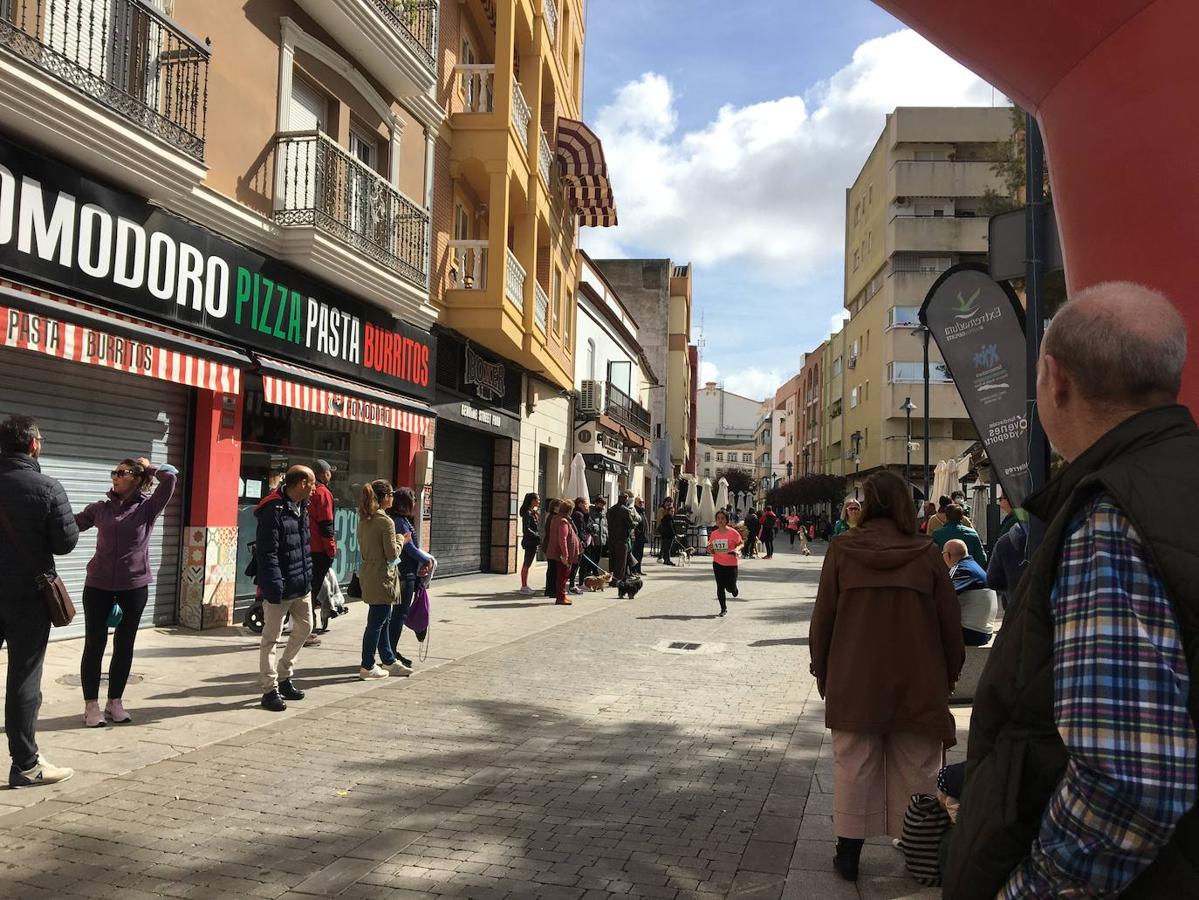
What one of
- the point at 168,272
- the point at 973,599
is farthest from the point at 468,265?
the point at 973,599

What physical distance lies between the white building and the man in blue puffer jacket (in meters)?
21.3

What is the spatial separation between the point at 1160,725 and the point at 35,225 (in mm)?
9174

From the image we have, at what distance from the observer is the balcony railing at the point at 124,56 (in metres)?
7.86

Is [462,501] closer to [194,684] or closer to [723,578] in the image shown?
[723,578]

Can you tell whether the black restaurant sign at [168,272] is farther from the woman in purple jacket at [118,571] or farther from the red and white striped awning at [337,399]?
the woman in purple jacket at [118,571]

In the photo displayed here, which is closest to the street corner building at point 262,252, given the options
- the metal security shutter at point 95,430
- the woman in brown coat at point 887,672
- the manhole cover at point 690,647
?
the metal security shutter at point 95,430

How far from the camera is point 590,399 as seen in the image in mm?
30031

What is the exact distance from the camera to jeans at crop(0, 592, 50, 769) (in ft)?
16.1

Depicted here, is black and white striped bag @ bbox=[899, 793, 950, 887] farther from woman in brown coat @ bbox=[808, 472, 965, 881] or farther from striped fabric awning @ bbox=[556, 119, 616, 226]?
striped fabric awning @ bbox=[556, 119, 616, 226]

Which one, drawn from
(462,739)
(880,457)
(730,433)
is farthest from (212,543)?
(730,433)

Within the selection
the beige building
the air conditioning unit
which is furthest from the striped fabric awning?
the beige building

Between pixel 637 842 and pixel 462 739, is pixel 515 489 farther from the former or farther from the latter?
pixel 637 842

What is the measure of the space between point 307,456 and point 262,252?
292 cm

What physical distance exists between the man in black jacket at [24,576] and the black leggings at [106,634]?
4.05ft
